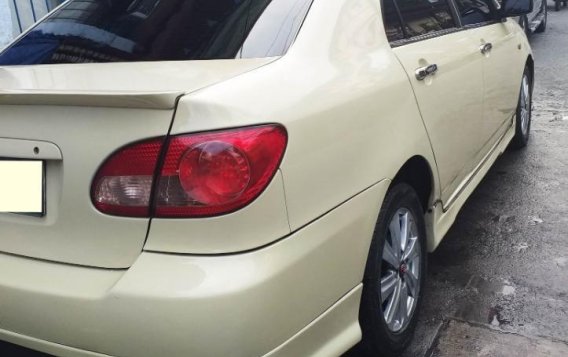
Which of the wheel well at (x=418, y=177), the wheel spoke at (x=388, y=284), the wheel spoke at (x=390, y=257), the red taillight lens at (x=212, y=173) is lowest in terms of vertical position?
the wheel spoke at (x=388, y=284)

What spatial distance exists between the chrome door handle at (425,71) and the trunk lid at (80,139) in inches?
35.7

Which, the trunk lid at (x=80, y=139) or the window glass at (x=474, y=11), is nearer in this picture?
the trunk lid at (x=80, y=139)

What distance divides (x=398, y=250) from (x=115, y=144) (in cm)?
126

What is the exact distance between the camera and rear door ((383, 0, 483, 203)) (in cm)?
249

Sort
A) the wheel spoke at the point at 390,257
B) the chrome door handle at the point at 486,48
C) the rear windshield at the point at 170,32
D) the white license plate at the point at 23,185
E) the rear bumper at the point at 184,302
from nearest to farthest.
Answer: the rear bumper at the point at 184,302, the white license plate at the point at 23,185, the rear windshield at the point at 170,32, the wheel spoke at the point at 390,257, the chrome door handle at the point at 486,48

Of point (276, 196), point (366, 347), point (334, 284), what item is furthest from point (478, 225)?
point (276, 196)

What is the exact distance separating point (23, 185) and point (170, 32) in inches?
31.3

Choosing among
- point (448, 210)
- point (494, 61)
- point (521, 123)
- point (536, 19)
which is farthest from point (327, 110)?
point (536, 19)

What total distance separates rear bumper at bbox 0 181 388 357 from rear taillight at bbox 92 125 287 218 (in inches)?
5.5

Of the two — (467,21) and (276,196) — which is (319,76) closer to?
(276,196)

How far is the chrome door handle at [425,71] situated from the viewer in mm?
2441

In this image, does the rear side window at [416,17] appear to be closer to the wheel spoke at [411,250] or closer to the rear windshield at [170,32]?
the rear windshield at [170,32]

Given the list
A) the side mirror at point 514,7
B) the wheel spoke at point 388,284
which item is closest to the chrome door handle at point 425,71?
the wheel spoke at point 388,284

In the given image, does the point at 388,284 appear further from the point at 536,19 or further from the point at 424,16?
the point at 536,19
